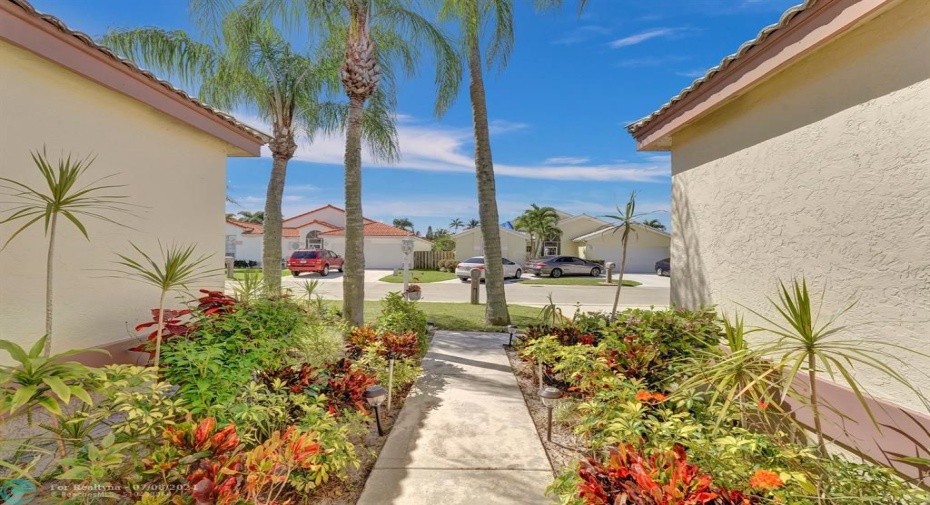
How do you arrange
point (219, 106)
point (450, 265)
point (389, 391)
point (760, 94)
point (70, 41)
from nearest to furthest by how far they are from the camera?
point (70, 41) → point (760, 94) → point (389, 391) → point (219, 106) → point (450, 265)

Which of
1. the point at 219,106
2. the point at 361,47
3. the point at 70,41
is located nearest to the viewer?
the point at 70,41

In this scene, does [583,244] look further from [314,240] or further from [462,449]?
[462,449]

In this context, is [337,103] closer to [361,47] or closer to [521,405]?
[361,47]

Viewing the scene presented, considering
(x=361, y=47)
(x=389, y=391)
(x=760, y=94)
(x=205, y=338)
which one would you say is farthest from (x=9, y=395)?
(x=361, y=47)

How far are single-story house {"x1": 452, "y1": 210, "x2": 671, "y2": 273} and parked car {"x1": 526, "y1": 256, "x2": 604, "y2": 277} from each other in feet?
10.3

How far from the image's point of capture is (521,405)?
457cm

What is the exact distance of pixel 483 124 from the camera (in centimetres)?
920

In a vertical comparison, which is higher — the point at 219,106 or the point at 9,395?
the point at 219,106

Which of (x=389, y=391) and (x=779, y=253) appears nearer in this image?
(x=779, y=253)

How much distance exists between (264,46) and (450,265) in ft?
71.7

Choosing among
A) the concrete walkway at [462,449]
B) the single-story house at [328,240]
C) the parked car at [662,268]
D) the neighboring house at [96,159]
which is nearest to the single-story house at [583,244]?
the parked car at [662,268]

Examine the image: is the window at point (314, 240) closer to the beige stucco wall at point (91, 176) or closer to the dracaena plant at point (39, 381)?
the beige stucco wall at point (91, 176)

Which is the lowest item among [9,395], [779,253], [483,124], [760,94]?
[9,395]

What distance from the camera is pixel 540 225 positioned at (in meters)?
34.3
